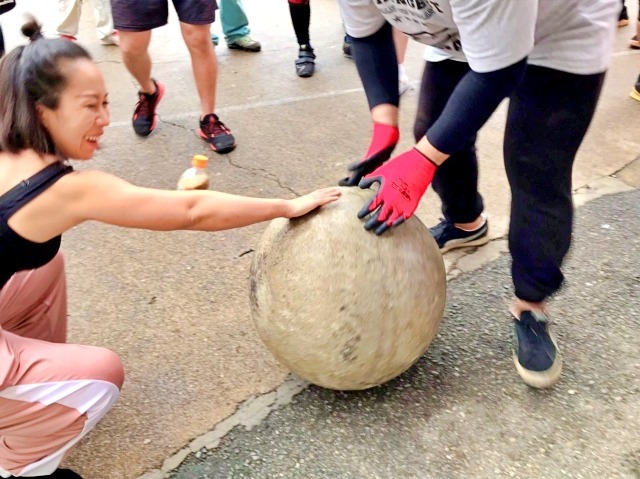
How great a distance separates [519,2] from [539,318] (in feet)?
3.85

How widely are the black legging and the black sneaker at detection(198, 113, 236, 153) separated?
6.15ft

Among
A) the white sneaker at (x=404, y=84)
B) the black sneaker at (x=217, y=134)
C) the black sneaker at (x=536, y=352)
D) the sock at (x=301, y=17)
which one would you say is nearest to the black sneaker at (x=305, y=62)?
the sock at (x=301, y=17)

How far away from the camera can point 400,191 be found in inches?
77.4

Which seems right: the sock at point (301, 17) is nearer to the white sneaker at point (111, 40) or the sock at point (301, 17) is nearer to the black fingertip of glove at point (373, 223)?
the white sneaker at point (111, 40)

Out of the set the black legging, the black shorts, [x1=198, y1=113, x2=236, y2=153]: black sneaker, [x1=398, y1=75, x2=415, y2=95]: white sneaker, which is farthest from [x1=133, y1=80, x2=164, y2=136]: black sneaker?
the black legging

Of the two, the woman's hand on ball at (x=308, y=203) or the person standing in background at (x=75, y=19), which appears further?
the person standing in background at (x=75, y=19)

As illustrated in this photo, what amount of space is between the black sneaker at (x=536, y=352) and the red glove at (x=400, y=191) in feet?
2.28

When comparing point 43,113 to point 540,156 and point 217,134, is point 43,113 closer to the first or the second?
point 540,156

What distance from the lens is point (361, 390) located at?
2.27 m

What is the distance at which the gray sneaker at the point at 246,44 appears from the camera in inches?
226

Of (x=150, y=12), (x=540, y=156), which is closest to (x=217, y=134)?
(x=150, y=12)

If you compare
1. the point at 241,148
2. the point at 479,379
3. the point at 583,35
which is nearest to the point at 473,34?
the point at 583,35

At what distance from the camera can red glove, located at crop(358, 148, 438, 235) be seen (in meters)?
1.95

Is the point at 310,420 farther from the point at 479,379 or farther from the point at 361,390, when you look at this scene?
the point at 479,379
